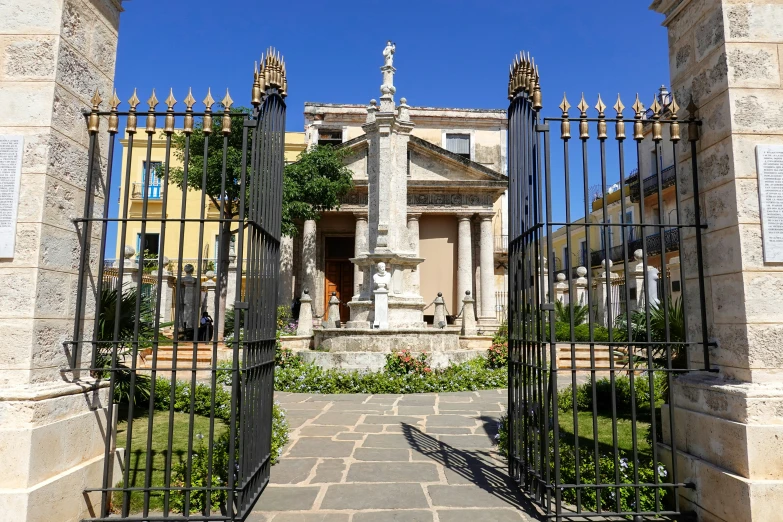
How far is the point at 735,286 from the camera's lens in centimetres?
358

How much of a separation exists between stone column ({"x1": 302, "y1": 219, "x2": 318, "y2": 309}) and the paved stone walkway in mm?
13506

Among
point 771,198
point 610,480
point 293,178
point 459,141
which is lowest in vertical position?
point 610,480

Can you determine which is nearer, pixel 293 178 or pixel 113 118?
pixel 113 118

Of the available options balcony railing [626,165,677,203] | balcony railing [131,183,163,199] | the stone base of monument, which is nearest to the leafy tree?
balcony railing [131,183,163,199]

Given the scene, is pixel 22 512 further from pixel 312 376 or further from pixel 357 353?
pixel 357 353

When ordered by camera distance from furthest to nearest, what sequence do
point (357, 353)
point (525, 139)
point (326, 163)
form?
point (326, 163) < point (357, 353) < point (525, 139)

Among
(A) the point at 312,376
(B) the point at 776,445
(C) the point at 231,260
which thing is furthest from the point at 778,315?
(C) the point at 231,260

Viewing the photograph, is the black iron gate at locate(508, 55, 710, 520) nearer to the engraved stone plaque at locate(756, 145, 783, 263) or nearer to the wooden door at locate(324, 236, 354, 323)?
the engraved stone plaque at locate(756, 145, 783, 263)

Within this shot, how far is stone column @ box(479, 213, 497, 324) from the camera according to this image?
21.0 m

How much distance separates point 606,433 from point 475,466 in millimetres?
2001

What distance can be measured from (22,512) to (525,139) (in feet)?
13.9

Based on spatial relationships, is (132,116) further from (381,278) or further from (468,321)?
(468,321)

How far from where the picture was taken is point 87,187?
12.6 ft

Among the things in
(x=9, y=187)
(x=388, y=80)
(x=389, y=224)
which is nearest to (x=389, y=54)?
(x=388, y=80)
